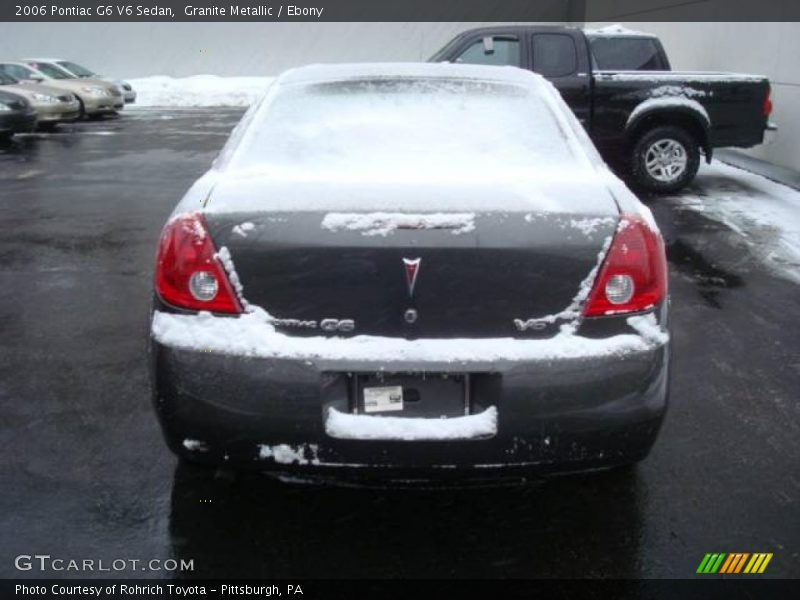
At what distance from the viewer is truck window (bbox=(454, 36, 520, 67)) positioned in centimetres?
973

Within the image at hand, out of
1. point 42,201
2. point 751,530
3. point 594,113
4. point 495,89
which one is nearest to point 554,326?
point 751,530

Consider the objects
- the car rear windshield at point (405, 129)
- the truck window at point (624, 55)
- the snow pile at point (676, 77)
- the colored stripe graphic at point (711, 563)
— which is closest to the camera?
the colored stripe graphic at point (711, 563)

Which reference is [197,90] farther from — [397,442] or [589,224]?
[397,442]

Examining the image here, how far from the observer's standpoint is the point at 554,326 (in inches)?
102

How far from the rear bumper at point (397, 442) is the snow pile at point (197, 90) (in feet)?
85.1

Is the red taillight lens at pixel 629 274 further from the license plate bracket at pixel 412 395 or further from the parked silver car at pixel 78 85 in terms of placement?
the parked silver car at pixel 78 85

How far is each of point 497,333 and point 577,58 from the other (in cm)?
798

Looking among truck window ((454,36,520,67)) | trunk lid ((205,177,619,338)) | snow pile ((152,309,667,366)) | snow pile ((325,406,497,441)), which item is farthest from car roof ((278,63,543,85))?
truck window ((454,36,520,67))

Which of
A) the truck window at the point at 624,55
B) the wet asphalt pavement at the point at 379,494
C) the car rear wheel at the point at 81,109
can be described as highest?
the truck window at the point at 624,55

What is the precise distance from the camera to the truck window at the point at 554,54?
381 inches

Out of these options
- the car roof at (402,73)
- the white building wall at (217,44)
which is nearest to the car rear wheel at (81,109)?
the white building wall at (217,44)

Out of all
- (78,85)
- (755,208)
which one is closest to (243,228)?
(755,208)

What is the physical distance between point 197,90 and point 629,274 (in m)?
32.4

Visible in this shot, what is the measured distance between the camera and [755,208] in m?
9.08
